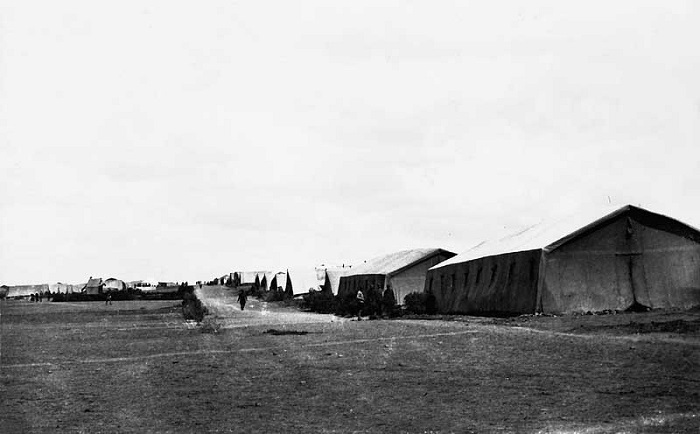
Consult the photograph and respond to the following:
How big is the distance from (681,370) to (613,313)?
13.3 meters

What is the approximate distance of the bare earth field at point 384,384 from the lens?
29.8 feet

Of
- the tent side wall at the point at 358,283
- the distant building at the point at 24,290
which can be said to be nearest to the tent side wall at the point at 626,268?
the tent side wall at the point at 358,283

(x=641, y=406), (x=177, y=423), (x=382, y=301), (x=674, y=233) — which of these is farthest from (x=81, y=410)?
(x=382, y=301)

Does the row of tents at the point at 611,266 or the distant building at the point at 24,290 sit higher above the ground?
the distant building at the point at 24,290

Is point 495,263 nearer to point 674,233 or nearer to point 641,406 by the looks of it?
point 674,233

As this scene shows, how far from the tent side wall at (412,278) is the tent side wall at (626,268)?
17.5 meters

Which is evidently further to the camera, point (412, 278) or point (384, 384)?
point (412, 278)

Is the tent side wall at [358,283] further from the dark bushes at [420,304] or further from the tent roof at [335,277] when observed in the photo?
the dark bushes at [420,304]

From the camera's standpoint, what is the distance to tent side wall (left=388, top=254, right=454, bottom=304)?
4312cm

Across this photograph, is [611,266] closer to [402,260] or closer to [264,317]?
[264,317]

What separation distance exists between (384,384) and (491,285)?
18.5 meters

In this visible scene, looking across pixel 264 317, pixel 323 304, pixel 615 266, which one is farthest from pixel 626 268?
pixel 323 304

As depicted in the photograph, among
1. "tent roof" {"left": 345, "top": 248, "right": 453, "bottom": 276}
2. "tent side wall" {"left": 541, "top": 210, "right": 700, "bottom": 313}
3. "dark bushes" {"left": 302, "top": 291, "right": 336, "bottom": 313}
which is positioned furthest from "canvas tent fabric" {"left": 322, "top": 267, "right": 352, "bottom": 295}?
"tent side wall" {"left": 541, "top": 210, "right": 700, "bottom": 313}

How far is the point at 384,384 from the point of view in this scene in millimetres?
11844
